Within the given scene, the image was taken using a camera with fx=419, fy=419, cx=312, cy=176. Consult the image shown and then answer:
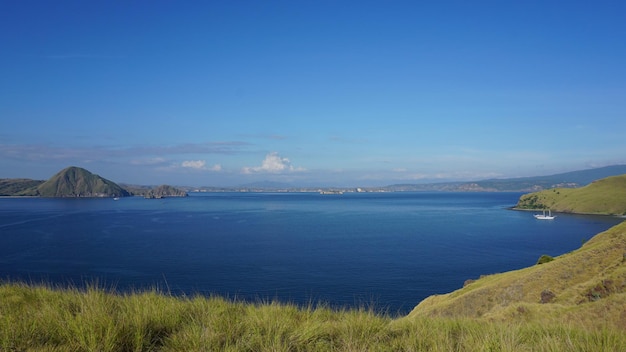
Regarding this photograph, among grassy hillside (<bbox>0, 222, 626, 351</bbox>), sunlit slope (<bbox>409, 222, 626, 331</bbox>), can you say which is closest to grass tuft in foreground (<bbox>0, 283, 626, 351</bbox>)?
grassy hillside (<bbox>0, 222, 626, 351</bbox>)

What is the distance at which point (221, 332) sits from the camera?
6.54 m

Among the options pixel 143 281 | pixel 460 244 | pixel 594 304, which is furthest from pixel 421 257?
pixel 594 304

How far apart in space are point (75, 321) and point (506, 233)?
391ft

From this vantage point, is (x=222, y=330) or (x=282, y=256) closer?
(x=222, y=330)

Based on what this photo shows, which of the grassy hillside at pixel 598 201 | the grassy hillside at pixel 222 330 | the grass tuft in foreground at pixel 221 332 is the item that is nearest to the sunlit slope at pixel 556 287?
the grassy hillside at pixel 222 330

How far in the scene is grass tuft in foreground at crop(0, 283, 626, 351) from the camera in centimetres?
590

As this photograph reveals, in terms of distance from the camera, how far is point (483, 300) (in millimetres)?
34812

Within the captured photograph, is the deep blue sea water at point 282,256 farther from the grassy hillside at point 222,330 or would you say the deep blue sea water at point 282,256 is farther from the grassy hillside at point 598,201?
the grassy hillside at point 598,201

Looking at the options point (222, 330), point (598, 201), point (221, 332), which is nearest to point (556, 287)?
point (222, 330)

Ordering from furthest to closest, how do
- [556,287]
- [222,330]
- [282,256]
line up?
[282,256] → [556,287] → [222,330]

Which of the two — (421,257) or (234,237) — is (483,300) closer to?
(421,257)

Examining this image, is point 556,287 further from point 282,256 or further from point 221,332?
point 282,256

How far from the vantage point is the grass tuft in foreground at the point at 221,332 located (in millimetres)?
5902

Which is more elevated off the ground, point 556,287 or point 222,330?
point 222,330
